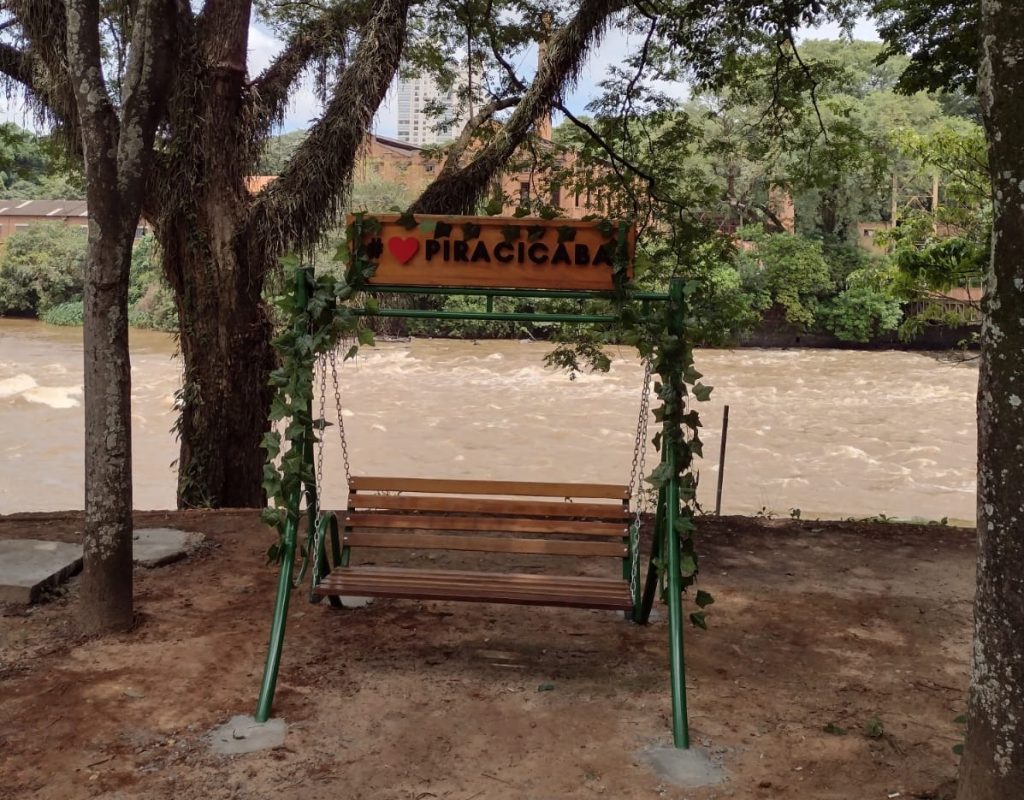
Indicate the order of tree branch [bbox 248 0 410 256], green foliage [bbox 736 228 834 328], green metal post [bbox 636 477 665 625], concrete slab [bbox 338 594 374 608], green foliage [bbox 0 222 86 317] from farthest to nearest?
green foliage [bbox 0 222 86 317] → green foliage [bbox 736 228 834 328] → tree branch [bbox 248 0 410 256] → concrete slab [bbox 338 594 374 608] → green metal post [bbox 636 477 665 625]

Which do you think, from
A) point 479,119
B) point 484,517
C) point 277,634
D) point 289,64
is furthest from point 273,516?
point 479,119

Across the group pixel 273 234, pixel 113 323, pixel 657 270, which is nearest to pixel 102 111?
pixel 113 323

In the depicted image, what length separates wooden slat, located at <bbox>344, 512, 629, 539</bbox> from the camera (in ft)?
14.7

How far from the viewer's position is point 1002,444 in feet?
7.84

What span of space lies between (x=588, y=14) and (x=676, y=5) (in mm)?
1554

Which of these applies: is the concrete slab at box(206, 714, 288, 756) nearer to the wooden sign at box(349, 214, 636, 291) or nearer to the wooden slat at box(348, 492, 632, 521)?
the wooden slat at box(348, 492, 632, 521)

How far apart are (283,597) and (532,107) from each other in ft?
19.9

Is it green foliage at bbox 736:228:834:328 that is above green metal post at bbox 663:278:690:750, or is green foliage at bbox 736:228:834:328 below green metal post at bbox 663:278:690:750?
above

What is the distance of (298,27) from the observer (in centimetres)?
920

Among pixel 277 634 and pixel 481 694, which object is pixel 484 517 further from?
pixel 277 634

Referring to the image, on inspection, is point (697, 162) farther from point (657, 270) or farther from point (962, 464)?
point (657, 270)

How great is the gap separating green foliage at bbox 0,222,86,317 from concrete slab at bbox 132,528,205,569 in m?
37.3

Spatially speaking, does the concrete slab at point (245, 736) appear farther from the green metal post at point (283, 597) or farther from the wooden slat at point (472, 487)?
the wooden slat at point (472, 487)

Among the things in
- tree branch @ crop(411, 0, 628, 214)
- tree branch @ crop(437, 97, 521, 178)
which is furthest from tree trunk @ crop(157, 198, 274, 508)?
tree branch @ crop(437, 97, 521, 178)
